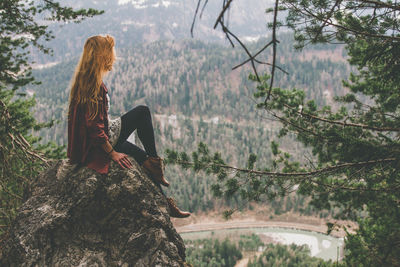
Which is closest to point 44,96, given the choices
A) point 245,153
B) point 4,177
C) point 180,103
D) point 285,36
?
point 180,103

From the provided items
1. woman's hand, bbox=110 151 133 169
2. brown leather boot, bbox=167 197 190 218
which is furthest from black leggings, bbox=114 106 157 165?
brown leather boot, bbox=167 197 190 218

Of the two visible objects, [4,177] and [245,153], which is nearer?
[4,177]

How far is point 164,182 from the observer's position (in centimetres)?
380

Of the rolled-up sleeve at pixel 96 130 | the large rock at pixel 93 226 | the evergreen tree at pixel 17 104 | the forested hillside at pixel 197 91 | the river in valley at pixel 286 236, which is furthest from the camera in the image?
the forested hillside at pixel 197 91

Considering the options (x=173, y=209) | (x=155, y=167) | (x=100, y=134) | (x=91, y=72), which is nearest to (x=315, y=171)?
(x=173, y=209)

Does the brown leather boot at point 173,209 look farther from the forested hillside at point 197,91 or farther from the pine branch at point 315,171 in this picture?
the forested hillside at point 197,91

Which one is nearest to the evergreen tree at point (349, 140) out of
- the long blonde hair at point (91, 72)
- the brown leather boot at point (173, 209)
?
the brown leather boot at point (173, 209)

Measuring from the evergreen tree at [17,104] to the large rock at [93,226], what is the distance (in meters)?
1.78

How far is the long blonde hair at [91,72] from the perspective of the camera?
3.28 meters

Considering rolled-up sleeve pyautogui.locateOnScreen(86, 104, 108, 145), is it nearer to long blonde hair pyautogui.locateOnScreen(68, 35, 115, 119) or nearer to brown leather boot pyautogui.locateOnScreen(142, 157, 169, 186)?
long blonde hair pyautogui.locateOnScreen(68, 35, 115, 119)

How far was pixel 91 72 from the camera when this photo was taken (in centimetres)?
330

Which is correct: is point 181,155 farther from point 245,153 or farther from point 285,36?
point 285,36

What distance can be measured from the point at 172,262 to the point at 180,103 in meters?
136

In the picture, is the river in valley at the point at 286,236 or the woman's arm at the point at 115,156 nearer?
the woman's arm at the point at 115,156
